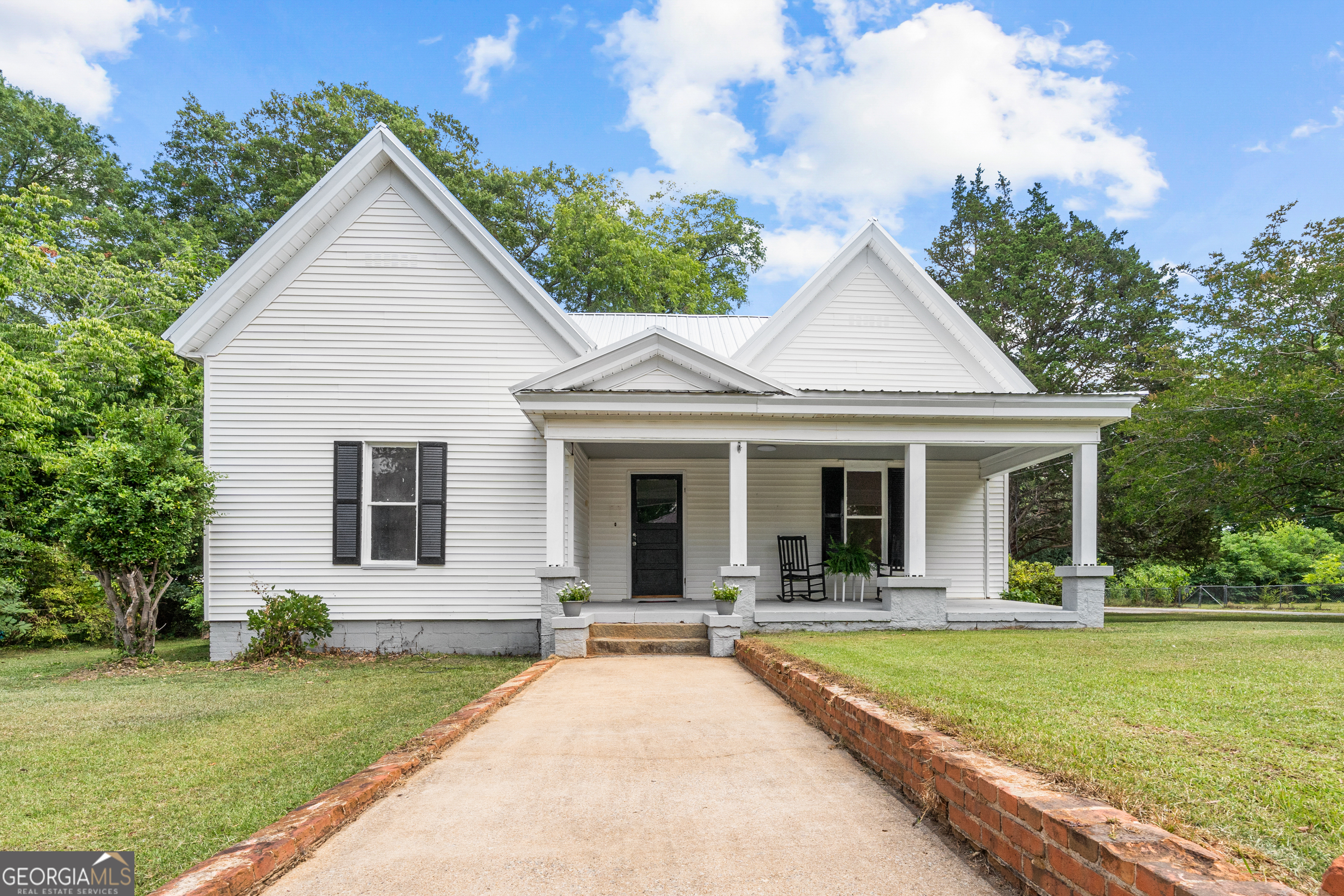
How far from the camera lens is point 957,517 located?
12781 mm

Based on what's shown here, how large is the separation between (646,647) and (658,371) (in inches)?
144

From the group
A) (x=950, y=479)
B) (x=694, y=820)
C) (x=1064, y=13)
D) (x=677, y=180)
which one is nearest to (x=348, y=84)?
(x=677, y=180)

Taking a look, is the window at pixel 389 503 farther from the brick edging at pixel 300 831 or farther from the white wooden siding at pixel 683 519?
the brick edging at pixel 300 831

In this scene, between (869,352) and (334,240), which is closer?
(334,240)

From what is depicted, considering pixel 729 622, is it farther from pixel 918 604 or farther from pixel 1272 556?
pixel 1272 556

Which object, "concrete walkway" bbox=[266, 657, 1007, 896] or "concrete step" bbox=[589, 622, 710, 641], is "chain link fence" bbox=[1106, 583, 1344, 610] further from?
"concrete walkway" bbox=[266, 657, 1007, 896]

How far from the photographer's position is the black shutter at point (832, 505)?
1252cm

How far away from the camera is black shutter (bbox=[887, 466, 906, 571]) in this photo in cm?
1218

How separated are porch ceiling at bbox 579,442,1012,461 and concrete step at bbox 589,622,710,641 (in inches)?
105

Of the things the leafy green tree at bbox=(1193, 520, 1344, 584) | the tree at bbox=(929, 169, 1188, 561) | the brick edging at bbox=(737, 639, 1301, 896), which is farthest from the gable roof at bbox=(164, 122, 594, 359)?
the leafy green tree at bbox=(1193, 520, 1344, 584)

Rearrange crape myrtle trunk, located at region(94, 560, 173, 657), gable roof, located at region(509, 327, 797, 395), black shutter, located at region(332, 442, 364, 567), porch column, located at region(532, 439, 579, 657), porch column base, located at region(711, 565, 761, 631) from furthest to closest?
black shutter, located at region(332, 442, 364, 567) < crape myrtle trunk, located at region(94, 560, 173, 657) < gable roof, located at region(509, 327, 797, 395) < porch column base, located at region(711, 565, 761, 631) < porch column, located at region(532, 439, 579, 657)

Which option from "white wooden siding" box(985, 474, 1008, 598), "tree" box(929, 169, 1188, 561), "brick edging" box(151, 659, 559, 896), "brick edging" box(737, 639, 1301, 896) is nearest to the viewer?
"brick edging" box(737, 639, 1301, 896)

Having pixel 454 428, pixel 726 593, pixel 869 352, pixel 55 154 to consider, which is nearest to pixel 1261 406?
pixel 869 352

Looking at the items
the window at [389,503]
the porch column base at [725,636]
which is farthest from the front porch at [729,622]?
the window at [389,503]
